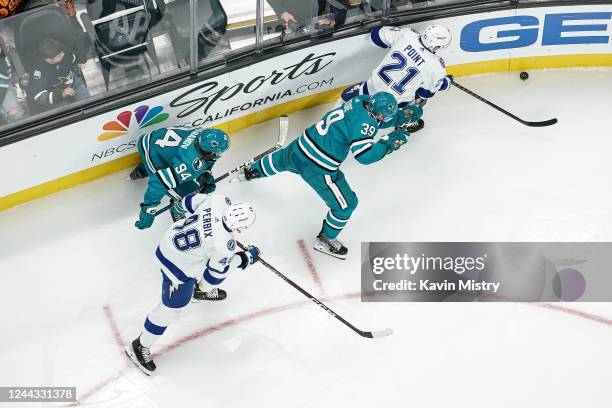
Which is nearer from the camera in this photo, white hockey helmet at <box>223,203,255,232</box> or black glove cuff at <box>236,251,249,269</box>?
white hockey helmet at <box>223,203,255,232</box>

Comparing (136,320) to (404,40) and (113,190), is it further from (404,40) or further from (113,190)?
(404,40)

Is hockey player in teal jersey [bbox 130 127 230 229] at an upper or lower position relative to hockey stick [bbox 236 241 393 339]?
upper

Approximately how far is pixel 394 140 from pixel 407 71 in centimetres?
49

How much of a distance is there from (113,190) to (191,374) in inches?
53.1

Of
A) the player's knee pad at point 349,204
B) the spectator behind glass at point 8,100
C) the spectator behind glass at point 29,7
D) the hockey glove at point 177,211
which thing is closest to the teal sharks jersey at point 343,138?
the player's knee pad at point 349,204

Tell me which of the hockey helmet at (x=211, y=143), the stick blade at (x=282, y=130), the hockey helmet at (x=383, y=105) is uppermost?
the hockey helmet at (x=383, y=105)

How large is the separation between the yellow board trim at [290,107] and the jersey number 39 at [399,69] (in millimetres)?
617

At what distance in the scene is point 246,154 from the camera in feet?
18.3

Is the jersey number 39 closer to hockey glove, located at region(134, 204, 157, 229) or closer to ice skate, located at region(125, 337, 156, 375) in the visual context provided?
hockey glove, located at region(134, 204, 157, 229)

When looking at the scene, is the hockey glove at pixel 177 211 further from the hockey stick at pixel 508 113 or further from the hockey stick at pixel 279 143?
Result: the hockey stick at pixel 508 113

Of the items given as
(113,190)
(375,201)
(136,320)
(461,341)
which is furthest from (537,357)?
(113,190)

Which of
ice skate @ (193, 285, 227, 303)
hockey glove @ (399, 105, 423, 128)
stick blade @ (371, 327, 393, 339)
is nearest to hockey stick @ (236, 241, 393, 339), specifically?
stick blade @ (371, 327, 393, 339)

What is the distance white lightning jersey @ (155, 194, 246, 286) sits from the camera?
419 centimetres

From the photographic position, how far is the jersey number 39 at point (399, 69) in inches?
205
